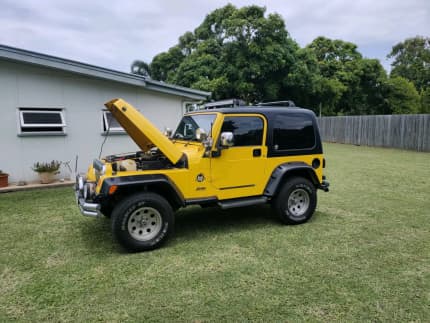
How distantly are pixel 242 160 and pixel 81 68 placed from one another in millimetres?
5895

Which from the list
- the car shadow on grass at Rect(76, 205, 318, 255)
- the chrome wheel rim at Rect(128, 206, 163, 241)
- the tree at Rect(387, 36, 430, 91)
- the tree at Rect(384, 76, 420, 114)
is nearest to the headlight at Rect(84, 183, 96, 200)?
the chrome wheel rim at Rect(128, 206, 163, 241)

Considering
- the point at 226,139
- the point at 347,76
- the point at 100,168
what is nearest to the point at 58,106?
the point at 100,168

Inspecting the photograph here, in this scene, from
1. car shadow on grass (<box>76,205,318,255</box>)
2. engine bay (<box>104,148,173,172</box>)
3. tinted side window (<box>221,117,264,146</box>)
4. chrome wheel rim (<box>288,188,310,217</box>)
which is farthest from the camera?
chrome wheel rim (<box>288,188,310,217</box>)

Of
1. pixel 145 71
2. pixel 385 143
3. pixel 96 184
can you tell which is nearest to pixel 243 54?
pixel 145 71

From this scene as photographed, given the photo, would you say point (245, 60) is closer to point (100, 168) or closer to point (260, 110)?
point (260, 110)

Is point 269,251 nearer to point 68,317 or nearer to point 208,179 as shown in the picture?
point 208,179

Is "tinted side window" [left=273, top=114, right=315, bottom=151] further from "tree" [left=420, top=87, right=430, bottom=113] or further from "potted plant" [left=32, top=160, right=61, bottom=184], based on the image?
"tree" [left=420, top=87, right=430, bottom=113]

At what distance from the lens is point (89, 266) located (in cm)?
349

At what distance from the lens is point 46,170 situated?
7.59 meters

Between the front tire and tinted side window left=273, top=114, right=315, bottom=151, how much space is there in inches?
82.0

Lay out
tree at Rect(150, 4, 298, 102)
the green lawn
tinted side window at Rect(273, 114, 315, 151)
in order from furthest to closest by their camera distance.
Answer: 1. tree at Rect(150, 4, 298, 102)
2. tinted side window at Rect(273, 114, 315, 151)
3. the green lawn

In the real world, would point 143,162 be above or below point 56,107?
below

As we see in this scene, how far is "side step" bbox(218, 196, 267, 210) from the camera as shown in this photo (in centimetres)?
A: 430

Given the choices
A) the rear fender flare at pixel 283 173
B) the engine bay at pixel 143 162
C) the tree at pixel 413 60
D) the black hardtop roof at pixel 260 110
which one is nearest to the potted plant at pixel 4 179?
the engine bay at pixel 143 162
